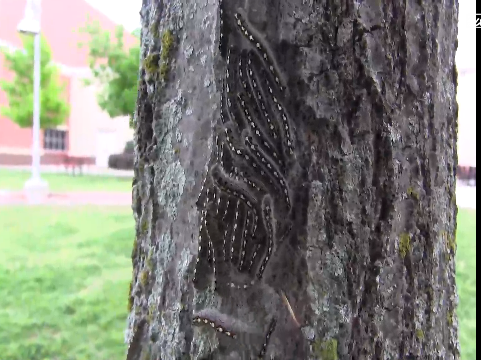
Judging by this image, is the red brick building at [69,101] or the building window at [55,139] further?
the building window at [55,139]

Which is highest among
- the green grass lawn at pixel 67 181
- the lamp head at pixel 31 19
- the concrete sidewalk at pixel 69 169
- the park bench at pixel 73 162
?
the lamp head at pixel 31 19

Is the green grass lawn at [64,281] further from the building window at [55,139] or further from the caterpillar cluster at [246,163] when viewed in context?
the caterpillar cluster at [246,163]

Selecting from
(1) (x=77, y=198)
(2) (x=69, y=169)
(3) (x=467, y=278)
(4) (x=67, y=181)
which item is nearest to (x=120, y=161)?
(1) (x=77, y=198)

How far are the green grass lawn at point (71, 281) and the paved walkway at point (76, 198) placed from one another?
0.06 m

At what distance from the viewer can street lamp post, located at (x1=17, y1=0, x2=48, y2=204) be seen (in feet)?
5.18

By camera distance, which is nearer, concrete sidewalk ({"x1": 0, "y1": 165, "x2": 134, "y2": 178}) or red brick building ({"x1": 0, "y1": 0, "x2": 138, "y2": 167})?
red brick building ({"x1": 0, "y1": 0, "x2": 138, "y2": 167})

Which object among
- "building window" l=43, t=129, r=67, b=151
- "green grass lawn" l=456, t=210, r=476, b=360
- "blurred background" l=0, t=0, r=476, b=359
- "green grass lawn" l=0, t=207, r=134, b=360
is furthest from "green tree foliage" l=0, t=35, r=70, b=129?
"green grass lawn" l=456, t=210, r=476, b=360

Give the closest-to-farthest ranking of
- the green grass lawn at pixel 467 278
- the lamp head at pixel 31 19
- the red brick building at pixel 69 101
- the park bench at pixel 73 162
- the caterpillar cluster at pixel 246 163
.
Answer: the caterpillar cluster at pixel 246 163 < the green grass lawn at pixel 467 278 < the lamp head at pixel 31 19 < the red brick building at pixel 69 101 < the park bench at pixel 73 162

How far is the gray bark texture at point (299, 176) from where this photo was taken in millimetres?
312

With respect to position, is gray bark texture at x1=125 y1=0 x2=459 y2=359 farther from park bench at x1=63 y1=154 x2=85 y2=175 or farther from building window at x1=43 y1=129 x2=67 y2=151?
building window at x1=43 y1=129 x2=67 y2=151

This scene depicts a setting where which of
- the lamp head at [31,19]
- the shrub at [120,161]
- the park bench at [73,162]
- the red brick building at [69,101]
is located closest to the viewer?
the lamp head at [31,19]

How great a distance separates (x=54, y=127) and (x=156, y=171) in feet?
6.95

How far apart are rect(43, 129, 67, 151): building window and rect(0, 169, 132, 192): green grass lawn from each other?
0.23 m

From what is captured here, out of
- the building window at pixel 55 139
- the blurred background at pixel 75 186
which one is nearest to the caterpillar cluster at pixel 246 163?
the blurred background at pixel 75 186
